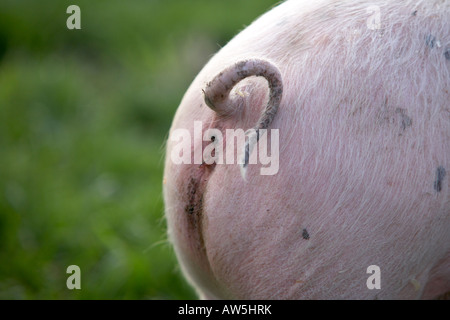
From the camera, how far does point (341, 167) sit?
1.23m

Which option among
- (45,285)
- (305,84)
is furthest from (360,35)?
(45,285)

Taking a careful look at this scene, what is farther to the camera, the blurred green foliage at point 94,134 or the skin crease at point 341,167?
the blurred green foliage at point 94,134

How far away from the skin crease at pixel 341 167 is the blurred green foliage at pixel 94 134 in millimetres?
480

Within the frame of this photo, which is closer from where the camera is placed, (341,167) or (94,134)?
(341,167)

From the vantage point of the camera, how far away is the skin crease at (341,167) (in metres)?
1.23

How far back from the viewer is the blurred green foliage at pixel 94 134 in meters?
2.24

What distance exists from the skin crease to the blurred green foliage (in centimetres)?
48

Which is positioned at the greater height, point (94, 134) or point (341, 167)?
point (94, 134)

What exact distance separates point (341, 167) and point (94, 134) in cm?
201

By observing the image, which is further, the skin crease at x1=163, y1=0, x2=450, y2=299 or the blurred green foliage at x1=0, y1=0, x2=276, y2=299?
the blurred green foliage at x1=0, y1=0, x2=276, y2=299

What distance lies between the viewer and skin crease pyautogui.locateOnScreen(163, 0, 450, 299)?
1.23m

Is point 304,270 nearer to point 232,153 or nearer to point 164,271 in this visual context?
point 232,153

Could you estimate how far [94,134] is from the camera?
3020 millimetres

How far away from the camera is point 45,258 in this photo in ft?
7.44
